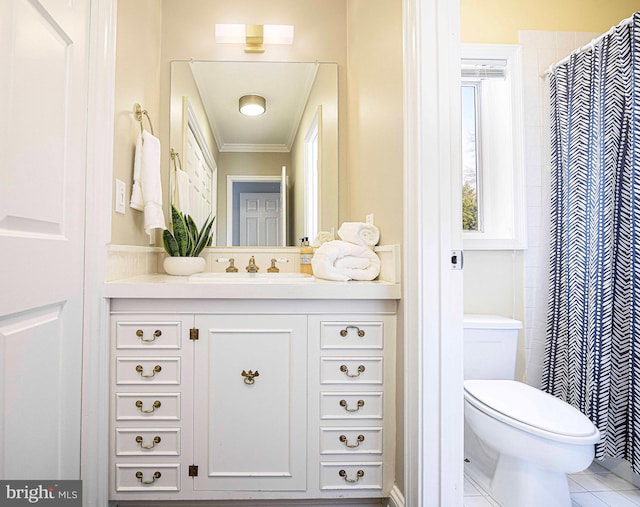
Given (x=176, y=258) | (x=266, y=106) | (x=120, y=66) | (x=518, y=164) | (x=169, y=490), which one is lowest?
(x=169, y=490)

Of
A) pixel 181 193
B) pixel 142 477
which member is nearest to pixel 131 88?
pixel 181 193

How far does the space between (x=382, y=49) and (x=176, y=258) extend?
4.23 feet

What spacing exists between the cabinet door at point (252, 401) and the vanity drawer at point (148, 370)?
0.27 feet

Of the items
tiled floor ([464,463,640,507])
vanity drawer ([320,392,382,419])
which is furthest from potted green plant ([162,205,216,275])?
tiled floor ([464,463,640,507])

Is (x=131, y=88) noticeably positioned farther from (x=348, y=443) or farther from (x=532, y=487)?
(x=532, y=487)

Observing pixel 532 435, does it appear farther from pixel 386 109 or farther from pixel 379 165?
pixel 386 109

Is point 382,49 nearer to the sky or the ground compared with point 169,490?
nearer to the sky

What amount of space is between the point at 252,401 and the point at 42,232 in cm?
84

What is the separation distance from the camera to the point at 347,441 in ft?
4.32

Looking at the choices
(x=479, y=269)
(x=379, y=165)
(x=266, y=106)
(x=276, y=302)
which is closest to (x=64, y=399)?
(x=276, y=302)

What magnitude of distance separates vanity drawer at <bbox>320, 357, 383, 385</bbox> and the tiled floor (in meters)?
0.72

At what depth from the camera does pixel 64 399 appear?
112cm

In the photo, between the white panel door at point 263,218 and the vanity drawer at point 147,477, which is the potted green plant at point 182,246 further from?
the vanity drawer at point 147,477

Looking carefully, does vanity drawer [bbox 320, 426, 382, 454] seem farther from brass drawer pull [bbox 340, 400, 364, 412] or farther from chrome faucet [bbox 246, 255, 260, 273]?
chrome faucet [bbox 246, 255, 260, 273]
